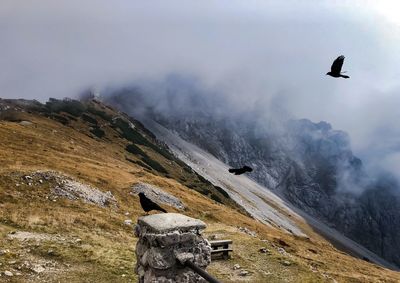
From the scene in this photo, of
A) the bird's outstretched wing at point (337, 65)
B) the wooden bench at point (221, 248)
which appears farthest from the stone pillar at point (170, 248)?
the wooden bench at point (221, 248)

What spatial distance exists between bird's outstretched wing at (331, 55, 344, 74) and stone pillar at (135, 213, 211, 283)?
9699 millimetres

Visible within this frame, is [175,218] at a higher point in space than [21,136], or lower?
higher

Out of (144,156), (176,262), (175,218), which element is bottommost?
(144,156)

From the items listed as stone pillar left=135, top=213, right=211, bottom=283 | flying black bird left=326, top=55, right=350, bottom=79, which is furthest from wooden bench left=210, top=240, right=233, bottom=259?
stone pillar left=135, top=213, right=211, bottom=283

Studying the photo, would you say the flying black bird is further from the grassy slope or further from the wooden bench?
the wooden bench

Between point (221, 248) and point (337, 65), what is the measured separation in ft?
55.8

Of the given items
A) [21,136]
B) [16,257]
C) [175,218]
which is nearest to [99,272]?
[16,257]

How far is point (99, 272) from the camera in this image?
21719 mm

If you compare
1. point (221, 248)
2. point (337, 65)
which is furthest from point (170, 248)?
point (221, 248)

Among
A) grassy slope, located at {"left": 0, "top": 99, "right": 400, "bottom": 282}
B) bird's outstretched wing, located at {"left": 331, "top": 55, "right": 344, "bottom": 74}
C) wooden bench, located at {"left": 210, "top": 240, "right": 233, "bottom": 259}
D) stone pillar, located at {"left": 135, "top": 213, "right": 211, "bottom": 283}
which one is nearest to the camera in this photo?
stone pillar, located at {"left": 135, "top": 213, "right": 211, "bottom": 283}

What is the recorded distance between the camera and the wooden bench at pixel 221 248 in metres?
29.0

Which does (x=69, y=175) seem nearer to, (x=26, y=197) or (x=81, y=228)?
(x=26, y=197)

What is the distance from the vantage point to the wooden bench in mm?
29031

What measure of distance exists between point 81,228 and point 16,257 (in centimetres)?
863
